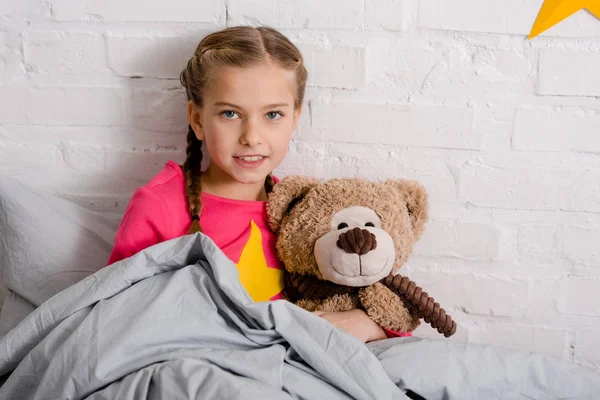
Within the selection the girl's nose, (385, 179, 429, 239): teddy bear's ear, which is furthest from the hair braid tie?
the girl's nose

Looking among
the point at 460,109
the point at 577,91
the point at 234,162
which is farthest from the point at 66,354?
the point at 577,91

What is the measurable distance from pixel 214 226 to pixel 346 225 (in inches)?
10.1

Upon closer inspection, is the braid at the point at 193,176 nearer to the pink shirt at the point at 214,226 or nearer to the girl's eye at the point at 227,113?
the pink shirt at the point at 214,226

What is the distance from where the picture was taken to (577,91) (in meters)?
1.25

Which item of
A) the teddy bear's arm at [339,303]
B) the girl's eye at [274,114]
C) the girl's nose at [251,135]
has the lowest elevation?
the teddy bear's arm at [339,303]

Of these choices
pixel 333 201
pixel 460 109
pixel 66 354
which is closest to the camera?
pixel 66 354

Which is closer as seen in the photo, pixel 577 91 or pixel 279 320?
pixel 279 320

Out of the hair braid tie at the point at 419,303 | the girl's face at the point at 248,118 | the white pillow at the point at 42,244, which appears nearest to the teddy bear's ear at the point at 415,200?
the hair braid tie at the point at 419,303

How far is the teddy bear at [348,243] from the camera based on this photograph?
3.68 ft

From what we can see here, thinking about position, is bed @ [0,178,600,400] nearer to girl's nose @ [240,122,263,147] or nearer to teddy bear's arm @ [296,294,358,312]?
teddy bear's arm @ [296,294,358,312]

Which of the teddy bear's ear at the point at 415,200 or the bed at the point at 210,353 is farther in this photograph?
the teddy bear's ear at the point at 415,200

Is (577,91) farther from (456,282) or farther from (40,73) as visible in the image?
(40,73)

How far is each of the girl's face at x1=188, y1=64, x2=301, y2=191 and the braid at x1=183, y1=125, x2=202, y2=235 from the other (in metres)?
0.06

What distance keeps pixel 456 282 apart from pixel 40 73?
37.1 inches
